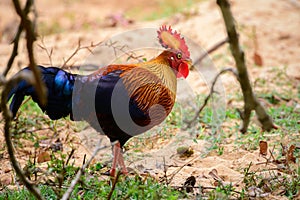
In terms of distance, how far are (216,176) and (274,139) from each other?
41.3 inches

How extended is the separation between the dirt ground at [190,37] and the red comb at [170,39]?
0.91 meters

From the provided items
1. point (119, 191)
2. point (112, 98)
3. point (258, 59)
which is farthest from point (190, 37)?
point (119, 191)

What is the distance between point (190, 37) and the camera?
7293 millimetres

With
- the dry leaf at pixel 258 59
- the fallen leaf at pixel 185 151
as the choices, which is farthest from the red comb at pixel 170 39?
the dry leaf at pixel 258 59

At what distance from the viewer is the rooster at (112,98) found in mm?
3592

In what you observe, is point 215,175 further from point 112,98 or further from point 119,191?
point 112,98

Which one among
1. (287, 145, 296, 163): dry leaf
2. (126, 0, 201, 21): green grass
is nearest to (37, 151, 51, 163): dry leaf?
(287, 145, 296, 163): dry leaf

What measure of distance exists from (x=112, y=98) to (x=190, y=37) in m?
A: 3.94

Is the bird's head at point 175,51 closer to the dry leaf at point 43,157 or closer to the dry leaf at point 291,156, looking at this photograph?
the dry leaf at point 291,156

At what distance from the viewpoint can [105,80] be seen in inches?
144

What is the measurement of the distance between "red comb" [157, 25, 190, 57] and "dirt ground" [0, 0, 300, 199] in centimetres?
91

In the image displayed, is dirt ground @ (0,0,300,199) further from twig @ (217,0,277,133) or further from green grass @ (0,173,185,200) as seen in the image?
twig @ (217,0,277,133)

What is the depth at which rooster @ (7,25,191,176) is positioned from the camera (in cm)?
359

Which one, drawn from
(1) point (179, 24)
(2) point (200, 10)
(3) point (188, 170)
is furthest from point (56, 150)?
(2) point (200, 10)
